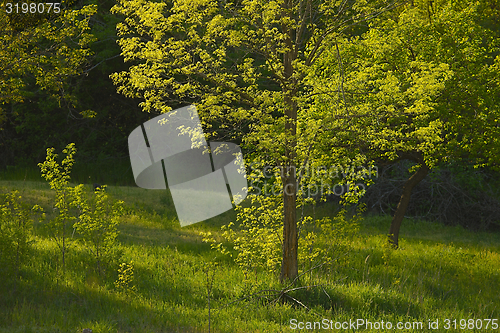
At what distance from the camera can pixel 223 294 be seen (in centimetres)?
858

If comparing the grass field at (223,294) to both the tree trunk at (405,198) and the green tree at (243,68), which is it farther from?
the green tree at (243,68)

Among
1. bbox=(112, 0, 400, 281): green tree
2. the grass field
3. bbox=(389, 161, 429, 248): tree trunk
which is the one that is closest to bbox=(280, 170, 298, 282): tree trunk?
bbox=(112, 0, 400, 281): green tree

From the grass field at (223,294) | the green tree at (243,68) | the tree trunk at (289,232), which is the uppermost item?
the green tree at (243,68)

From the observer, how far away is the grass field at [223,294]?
22.7ft

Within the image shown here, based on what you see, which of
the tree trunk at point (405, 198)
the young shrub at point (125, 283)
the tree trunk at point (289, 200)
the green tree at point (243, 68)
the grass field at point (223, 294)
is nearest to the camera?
the grass field at point (223, 294)

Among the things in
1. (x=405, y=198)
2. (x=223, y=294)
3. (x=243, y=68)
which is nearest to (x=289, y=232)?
(x=223, y=294)

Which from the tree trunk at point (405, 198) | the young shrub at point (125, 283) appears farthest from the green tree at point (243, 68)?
the tree trunk at point (405, 198)

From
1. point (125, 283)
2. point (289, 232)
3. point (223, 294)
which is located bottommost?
point (223, 294)

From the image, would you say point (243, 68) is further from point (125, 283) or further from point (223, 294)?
point (125, 283)

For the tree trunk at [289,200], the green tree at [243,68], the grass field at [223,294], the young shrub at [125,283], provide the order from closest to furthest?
the grass field at [223,294], the green tree at [243,68], the young shrub at [125,283], the tree trunk at [289,200]

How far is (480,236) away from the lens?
17469mm

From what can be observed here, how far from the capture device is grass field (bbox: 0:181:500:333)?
6934 millimetres

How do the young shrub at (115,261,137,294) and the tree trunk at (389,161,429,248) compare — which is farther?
the tree trunk at (389,161,429,248)

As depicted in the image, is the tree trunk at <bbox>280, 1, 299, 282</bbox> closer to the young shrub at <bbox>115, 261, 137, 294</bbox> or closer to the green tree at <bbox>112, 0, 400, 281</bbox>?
the green tree at <bbox>112, 0, 400, 281</bbox>
